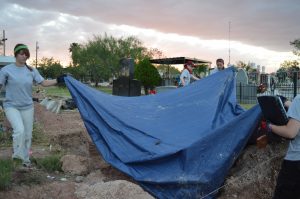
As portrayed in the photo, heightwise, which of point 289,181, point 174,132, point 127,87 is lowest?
point 289,181

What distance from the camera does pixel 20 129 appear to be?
20.3 ft

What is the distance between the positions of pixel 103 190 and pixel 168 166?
0.95 meters

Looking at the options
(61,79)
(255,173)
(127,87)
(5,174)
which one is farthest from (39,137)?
(127,87)

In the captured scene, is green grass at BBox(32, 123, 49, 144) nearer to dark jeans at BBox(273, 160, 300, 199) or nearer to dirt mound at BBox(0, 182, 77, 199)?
dirt mound at BBox(0, 182, 77, 199)

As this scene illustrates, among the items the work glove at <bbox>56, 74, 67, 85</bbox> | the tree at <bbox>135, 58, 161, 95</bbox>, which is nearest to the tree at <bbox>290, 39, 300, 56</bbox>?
the tree at <bbox>135, 58, 161, 95</bbox>

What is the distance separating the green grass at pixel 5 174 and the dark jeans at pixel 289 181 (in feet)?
10.1

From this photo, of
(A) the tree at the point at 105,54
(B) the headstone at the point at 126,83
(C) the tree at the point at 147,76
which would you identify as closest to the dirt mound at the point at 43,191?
(B) the headstone at the point at 126,83

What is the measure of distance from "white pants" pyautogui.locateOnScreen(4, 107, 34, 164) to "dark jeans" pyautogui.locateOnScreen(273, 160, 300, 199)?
3.75 m

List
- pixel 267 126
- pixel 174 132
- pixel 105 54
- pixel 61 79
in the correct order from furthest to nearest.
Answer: pixel 105 54
pixel 61 79
pixel 174 132
pixel 267 126

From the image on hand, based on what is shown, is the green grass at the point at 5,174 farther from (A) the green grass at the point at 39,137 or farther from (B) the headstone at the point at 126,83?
(B) the headstone at the point at 126,83

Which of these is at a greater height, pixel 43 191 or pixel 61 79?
pixel 61 79

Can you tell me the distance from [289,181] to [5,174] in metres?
3.27

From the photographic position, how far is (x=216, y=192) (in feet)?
17.2

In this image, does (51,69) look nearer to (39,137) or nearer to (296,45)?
(296,45)
